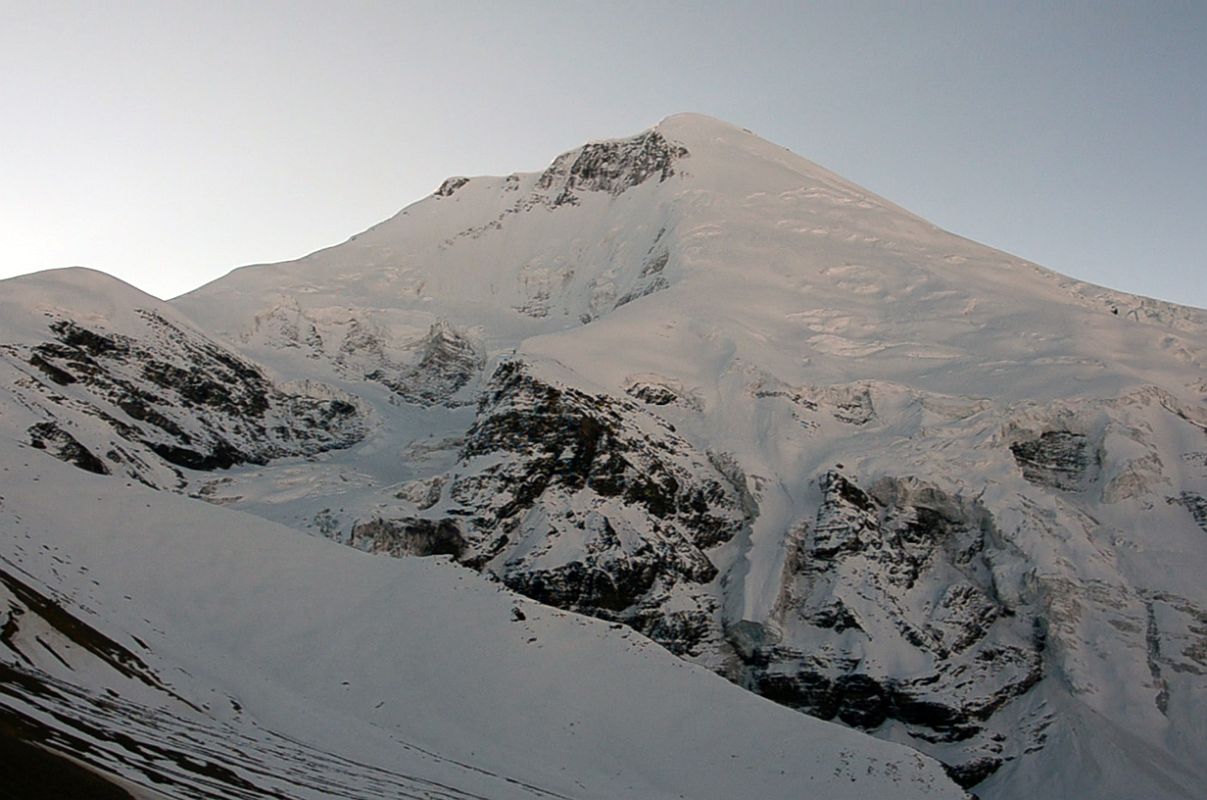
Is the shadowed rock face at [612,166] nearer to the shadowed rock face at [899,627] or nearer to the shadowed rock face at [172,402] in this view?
the shadowed rock face at [172,402]

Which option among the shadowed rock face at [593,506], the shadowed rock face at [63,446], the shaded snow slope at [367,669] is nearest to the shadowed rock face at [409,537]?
the shadowed rock face at [593,506]

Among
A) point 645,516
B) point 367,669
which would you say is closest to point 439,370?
point 645,516

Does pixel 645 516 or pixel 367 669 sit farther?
pixel 645 516

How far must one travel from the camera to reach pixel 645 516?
71625 mm

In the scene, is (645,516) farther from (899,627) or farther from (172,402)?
(172,402)

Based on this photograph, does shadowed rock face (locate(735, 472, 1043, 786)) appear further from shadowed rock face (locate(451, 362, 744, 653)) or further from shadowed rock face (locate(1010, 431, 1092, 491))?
shadowed rock face (locate(1010, 431, 1092, 491))

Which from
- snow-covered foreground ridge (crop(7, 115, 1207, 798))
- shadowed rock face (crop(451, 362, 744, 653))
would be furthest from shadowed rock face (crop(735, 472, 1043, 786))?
shadowed rock face (crop(451, 362, 744, 653))

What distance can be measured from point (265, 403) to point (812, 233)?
57624 millimetres

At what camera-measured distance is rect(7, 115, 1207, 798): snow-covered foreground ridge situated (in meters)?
35.5

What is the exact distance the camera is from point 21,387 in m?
75.3

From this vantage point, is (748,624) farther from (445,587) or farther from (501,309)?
(501,309)

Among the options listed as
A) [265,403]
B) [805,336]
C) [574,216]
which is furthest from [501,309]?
[805,336]

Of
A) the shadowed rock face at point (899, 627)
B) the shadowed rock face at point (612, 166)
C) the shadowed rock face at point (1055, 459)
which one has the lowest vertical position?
the shadowed rock face at point (899, 627)

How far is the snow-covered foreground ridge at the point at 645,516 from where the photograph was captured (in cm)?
3553
